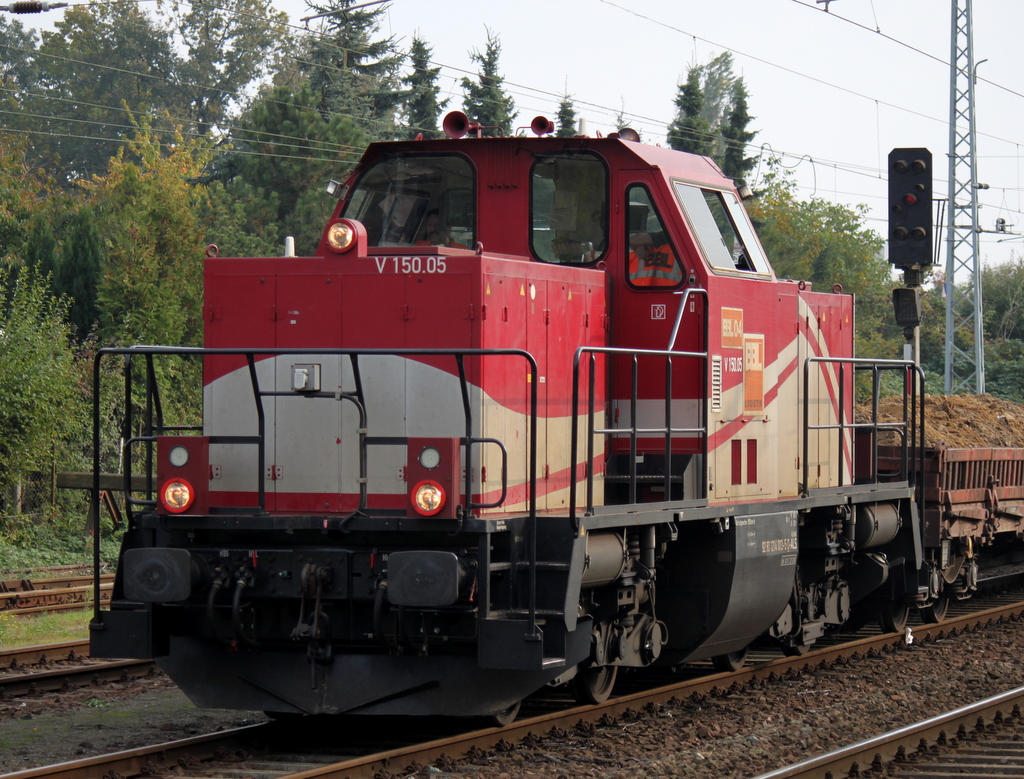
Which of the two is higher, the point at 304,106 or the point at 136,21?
the point at 136,21

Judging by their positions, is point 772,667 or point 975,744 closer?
point 975,744

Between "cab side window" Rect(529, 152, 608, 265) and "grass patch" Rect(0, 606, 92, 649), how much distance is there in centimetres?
620

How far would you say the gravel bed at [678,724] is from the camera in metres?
6.92

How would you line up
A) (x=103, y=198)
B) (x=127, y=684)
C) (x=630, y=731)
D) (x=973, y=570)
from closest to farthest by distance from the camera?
1. (x=630, y=731)
2. (x=127, y=684)
3. (x=973, y=570)
4. (x=103, y=198)

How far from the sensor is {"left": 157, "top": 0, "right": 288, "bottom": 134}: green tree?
58.7 m

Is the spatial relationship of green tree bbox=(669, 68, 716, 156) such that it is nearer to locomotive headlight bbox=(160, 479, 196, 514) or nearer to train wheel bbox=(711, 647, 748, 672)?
train wheel bbox=(711, 647, 748, 672)

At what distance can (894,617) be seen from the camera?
11.8 metres

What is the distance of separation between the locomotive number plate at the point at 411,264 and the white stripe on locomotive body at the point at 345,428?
0.49 m

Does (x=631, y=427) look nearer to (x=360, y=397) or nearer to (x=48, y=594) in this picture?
(x=360, y=397)

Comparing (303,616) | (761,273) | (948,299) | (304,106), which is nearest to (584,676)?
(303,616)

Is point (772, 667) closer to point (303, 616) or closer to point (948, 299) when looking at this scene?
point (303, 616)

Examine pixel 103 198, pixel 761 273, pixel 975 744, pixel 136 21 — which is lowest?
pixel 975 744

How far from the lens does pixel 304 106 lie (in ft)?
108

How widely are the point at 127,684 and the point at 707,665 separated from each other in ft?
14.5
